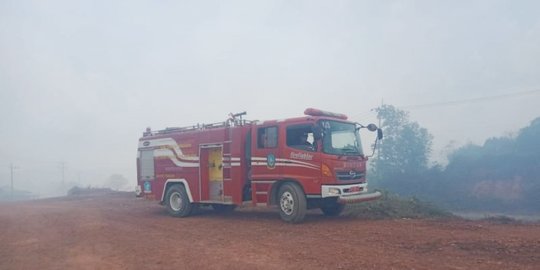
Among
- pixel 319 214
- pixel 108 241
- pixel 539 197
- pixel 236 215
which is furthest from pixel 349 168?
pixel 539 197

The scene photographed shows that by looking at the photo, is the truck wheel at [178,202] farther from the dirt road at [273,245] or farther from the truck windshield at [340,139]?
the truck windshield at [340,139]

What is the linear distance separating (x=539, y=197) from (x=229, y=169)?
932 inches

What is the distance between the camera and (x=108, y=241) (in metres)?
9.95

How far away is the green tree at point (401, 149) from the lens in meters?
38.8

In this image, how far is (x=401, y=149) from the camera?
39.2 metres

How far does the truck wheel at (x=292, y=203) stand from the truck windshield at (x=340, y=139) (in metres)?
1.34

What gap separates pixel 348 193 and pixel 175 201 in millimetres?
6551

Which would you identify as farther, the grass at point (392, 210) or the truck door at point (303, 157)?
→ the grass at point (392, 210)

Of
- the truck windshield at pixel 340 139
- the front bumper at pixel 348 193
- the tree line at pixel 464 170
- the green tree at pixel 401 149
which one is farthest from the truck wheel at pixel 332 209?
the green tree at pixel 401 149

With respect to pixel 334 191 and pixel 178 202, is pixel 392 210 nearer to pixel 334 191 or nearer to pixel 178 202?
pixel 334 191

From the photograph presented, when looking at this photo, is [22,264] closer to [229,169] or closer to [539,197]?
[229,169]

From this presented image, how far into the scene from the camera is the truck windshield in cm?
1152

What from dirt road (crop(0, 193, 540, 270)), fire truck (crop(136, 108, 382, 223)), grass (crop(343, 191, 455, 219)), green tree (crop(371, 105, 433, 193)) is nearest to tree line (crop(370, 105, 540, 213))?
green tree (crop(371, 105, 433, 193))

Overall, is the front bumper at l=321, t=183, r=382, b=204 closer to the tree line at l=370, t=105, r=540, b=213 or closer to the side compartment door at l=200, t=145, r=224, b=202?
the side compartment door at l=200, t=145, r=224, b=202
